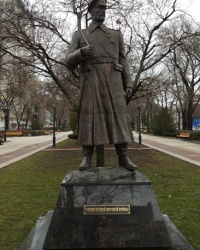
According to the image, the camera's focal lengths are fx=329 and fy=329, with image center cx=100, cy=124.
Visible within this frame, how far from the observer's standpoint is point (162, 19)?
16500 mm

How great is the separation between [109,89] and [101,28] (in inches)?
35.6

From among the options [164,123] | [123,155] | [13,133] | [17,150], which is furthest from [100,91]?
[13,133]

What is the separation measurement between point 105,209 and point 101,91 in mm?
1602

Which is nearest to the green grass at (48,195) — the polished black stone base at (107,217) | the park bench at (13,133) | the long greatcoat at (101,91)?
the polished black stone base at (107,217)

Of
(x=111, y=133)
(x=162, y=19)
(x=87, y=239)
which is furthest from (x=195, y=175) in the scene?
(x=162, y=19)

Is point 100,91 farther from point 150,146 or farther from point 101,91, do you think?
point 150,146

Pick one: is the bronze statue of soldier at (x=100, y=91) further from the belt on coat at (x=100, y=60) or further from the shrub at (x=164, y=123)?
the shrub at (x=164, y=123)

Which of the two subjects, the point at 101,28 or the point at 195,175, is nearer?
the point at 101,28

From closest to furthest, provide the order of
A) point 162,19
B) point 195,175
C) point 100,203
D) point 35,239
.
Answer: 1. point 100,203
2. point 35,239
3. point 195,175
4. point 162,19

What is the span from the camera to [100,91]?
4.55 metres

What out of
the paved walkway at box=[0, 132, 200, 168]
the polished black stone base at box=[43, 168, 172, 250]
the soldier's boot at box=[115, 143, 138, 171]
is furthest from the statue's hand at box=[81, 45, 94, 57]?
the paved walkway at box=[0, 132, 200, 168]

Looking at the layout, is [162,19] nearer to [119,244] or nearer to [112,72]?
[112,72]

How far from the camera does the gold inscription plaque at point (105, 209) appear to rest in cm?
387

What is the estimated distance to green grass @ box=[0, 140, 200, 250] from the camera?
5422 mm
